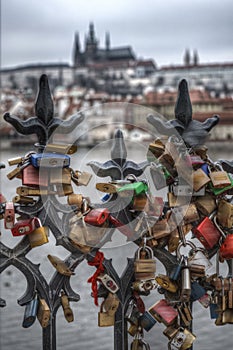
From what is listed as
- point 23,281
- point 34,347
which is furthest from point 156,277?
point 23,281

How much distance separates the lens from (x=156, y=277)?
138 cm

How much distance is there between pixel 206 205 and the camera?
1424 millimetres

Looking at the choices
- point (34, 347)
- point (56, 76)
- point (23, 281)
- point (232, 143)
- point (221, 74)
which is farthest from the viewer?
point (56, 76)

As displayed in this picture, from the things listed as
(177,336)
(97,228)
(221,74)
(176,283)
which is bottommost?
(177,336)

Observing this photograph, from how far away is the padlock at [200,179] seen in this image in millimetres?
1393

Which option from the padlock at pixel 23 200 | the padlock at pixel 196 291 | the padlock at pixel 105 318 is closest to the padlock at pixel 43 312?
the padlock at pixel 105 318

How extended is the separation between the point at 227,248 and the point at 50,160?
0.43 metres

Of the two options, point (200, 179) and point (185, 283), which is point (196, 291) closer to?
point (185, 283)

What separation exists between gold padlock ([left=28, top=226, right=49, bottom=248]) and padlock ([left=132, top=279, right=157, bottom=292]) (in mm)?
225

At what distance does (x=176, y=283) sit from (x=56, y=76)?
9259 centimetres

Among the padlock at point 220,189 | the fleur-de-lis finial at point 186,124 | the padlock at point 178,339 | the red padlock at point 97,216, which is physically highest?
the fleur-de-lis finial at point 186,124

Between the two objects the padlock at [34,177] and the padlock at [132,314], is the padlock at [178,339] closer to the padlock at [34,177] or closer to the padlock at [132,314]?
the padlock at [132,314]

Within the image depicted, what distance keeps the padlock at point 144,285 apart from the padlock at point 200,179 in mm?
234

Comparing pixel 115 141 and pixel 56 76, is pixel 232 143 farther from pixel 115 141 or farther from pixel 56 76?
pixel 56 76
